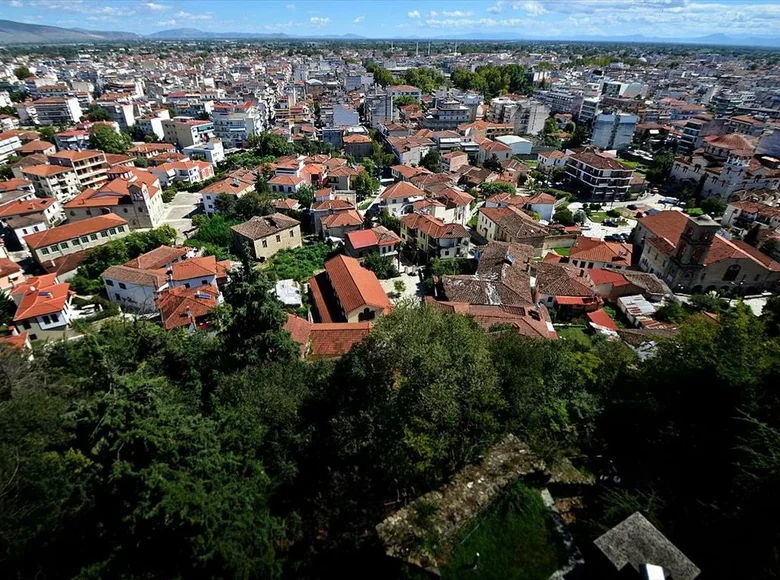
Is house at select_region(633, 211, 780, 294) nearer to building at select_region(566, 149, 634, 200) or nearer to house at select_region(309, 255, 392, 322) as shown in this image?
building at select_region(566, 149, 634, 200)

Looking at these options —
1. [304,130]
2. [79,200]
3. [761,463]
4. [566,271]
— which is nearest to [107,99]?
[304,130]

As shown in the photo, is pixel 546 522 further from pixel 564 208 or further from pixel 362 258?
pixel 564 208

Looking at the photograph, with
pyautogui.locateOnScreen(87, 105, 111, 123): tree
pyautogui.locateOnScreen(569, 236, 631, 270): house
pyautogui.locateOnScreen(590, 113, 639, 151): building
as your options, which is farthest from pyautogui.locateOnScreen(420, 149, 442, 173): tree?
pyautogui.locateOnScreen(87, 105, 111, 123): tree

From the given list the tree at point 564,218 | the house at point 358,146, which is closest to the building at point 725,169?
the tree at point 564,218

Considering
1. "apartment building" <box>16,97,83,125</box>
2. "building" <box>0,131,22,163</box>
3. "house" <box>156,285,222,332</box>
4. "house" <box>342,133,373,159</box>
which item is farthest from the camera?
"apartment building" <box>16,97,83,125</box>

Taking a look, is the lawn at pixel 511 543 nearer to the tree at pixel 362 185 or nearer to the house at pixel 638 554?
the house at pixel 638 554

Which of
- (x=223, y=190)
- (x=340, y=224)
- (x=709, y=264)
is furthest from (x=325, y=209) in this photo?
(x=709, y=264)
